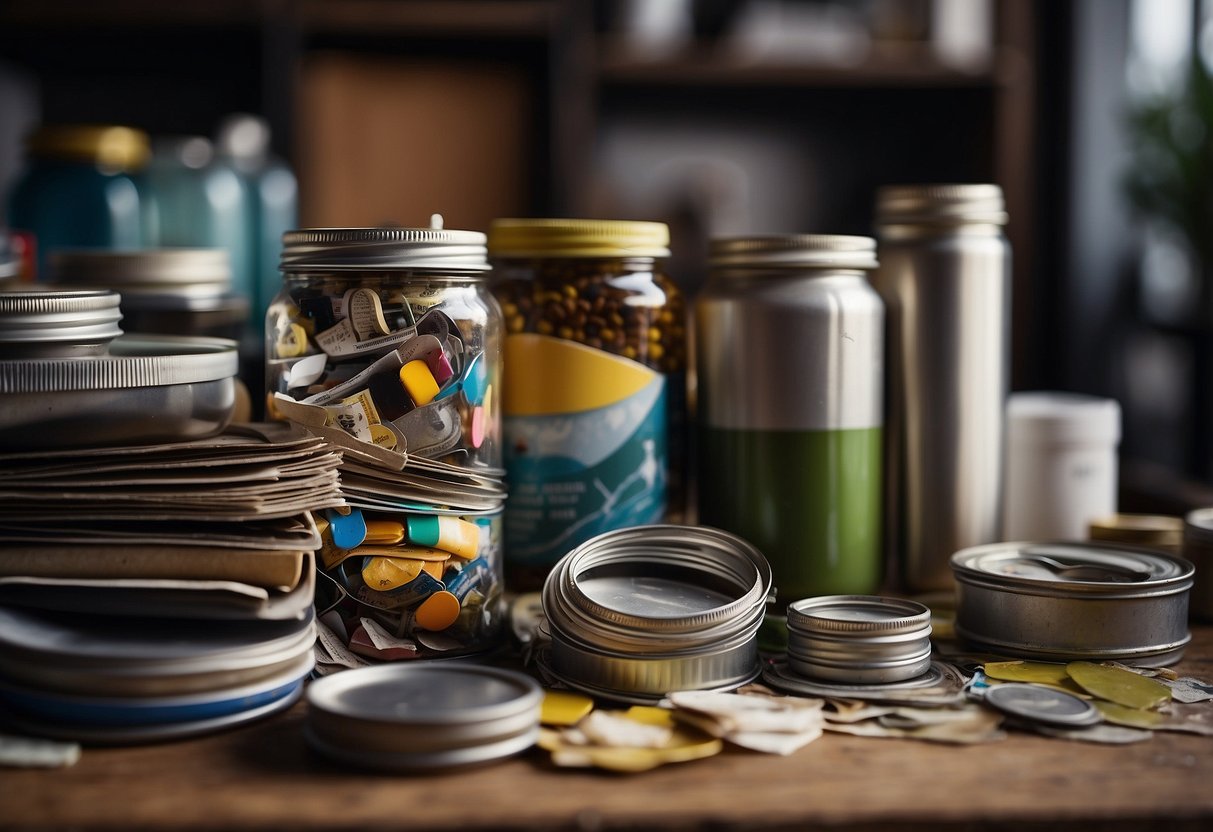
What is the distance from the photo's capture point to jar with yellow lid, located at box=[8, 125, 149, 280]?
114 cm

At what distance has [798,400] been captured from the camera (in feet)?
2.50

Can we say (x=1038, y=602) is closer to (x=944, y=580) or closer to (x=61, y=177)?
(x=944, y=580)

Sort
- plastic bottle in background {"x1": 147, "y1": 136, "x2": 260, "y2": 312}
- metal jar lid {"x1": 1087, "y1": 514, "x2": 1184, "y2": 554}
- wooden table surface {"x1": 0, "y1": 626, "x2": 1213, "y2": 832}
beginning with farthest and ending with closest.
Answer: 1. plastic bottle in background {"x1": 147, "y1": 136, "x2": 260, "y2": 312}
2. metal jar lid {"x1": 1087, "y1": 514, "x2": 1184, "y2": 554}
3. wooden table surface {"x1": 0, "y1": 626, "x2": 1213, "y2": 832}

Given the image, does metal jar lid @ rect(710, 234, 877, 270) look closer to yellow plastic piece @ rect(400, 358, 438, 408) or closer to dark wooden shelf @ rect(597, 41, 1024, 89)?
yellow plastic piece @ rect(400, 358, 438, 408)

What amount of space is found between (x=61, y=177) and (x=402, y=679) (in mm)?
797

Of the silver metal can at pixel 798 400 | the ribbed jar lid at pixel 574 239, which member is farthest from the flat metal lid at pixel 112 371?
the silver metal can at pixel 798 400

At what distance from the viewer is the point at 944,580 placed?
0.85m

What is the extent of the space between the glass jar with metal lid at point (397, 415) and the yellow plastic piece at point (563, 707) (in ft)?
0.30

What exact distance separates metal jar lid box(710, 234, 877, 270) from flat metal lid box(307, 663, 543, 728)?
331 millimetres

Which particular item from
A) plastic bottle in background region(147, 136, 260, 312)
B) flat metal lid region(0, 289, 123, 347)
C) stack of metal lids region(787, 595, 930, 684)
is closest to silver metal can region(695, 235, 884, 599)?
stack of metal lids region(787, 595, 930, 684)

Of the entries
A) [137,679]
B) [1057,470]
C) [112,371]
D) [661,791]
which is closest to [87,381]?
[112,371]

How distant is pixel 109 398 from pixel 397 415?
0.52 feet

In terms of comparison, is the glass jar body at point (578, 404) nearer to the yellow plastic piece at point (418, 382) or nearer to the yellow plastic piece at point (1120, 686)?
the yellow plastic piece at point (418, 382)

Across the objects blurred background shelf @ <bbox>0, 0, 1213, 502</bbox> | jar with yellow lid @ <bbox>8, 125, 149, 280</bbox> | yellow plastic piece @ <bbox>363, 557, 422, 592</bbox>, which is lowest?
yellow plastic piece @ <bbox>363, 557, 422, 592</bbox>
